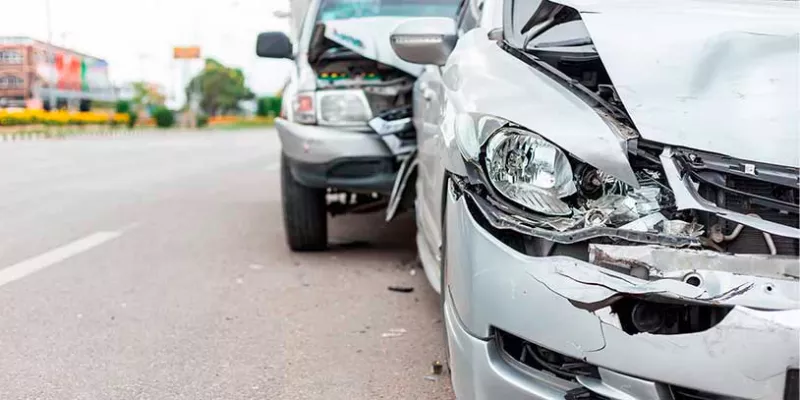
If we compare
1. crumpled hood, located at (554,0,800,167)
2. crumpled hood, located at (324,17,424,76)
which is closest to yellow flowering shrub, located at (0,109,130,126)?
crumpled hood, located at (324,17,424,76)

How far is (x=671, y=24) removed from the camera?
2.20 metres

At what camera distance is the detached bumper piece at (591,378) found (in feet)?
5.90

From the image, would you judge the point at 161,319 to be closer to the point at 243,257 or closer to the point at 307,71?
the point at 243,257

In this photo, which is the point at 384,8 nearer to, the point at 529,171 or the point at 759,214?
the point at 529,171

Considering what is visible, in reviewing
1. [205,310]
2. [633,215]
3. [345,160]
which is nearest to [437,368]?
[205,310]

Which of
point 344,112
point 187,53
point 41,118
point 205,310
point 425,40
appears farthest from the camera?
point 187,53

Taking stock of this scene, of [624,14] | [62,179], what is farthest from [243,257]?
[62,179]

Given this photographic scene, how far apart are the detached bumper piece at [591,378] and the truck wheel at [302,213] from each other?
338 centimetres

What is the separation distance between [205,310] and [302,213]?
1.29 m

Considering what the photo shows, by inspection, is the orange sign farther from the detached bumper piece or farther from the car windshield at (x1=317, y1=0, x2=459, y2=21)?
the detached bumper piece

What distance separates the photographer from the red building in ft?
162

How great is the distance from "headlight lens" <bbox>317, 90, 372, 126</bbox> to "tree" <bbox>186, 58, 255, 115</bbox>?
8001 centimetres

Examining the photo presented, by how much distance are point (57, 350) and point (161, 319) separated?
1.92ft

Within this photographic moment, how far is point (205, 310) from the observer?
13.8 feet
